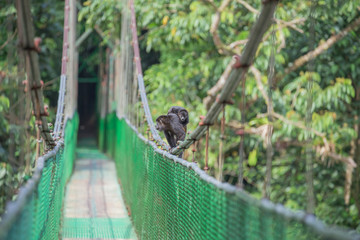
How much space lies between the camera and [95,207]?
268 inches

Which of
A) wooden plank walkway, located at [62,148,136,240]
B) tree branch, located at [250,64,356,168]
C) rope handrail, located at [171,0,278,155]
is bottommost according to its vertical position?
wooden plank walkway, located at [62,148,136,240]

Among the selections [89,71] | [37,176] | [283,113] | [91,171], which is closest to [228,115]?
Result: [283,113]

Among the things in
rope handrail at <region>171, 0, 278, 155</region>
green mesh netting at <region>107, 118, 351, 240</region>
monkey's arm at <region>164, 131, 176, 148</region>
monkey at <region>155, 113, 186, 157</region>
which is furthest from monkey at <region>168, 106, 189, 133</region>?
rope handrail at <region>171, 0, 278, 155</region>

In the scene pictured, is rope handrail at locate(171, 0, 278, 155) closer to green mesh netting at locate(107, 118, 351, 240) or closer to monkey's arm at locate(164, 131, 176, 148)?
green mesh netting at locate(107, 118, 351, 240)

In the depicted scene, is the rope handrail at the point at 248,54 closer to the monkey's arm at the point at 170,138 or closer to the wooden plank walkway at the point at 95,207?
the monkey's arm at the point at 170,138

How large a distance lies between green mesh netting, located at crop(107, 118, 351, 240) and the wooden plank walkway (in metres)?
0.83

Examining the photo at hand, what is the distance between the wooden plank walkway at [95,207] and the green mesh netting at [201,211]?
0.83 m

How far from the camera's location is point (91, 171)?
32.4ft

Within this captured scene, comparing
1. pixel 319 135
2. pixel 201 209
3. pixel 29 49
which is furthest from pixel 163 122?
pixel 319 135

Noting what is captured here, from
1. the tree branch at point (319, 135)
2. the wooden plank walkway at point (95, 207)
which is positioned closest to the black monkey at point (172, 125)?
the wooden plank walkway at point (95, 207)

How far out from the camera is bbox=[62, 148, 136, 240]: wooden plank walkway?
5398 mm

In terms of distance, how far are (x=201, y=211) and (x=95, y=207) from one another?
468cm

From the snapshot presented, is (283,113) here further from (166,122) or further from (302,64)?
(166,122)

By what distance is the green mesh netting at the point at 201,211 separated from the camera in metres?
1.37
